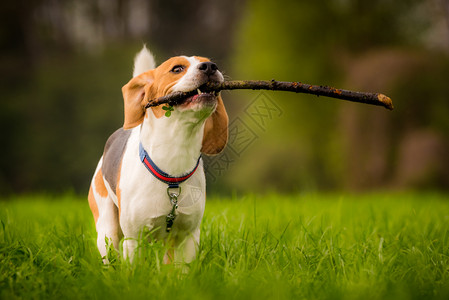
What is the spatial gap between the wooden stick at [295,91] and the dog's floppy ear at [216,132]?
340 millimetres

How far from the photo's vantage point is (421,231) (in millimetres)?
3820

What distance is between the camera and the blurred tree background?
9.24 m

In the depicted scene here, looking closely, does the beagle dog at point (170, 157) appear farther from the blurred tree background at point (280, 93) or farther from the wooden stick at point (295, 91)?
the blurred tree background at point (280, 93)

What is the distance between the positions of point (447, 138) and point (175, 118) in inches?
312

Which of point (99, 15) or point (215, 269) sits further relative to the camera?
point (99, 15)

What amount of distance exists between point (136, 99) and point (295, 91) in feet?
3.41

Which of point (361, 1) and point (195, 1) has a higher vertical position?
point (195, 1)

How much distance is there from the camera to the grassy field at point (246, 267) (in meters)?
2.35

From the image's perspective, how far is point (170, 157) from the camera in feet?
9.29

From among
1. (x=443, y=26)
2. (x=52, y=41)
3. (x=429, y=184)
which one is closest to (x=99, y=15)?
(x=52, y=41)

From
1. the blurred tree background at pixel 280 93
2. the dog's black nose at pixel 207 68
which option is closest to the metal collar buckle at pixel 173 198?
the dog's black nose at pixel 207 68

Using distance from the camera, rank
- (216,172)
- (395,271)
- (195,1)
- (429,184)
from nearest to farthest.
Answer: (395,271) < (216,172) < (429,184) < (195,1)

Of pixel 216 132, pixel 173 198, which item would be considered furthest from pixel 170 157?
pixel 216 132

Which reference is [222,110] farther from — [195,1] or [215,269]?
[195,1]
